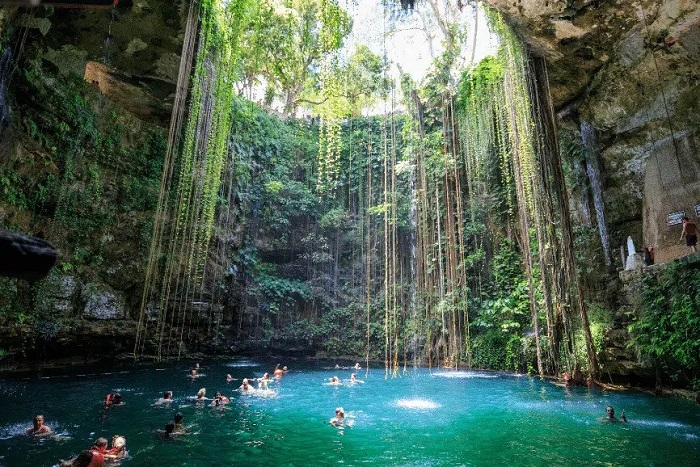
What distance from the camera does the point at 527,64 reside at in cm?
756

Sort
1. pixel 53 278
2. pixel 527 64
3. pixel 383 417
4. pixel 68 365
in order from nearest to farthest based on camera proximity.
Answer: pixel 383 417
pixel 527 64
pixel 53 278
pixel 68 365

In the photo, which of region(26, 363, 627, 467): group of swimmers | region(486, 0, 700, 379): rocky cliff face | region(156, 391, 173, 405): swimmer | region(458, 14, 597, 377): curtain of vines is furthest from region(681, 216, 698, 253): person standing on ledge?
region(156, 391, 173, 405): swimmer

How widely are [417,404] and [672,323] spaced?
15.2 ft

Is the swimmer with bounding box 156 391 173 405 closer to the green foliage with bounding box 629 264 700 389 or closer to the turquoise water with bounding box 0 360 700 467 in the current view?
the turquoise water with bounding box 0 360 700 467

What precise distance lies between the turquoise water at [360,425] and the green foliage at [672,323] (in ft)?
2.17

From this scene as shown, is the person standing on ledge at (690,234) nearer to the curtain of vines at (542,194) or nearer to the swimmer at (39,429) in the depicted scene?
the curtain of vines at (542,194)

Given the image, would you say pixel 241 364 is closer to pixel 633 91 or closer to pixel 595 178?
pixel 595 178

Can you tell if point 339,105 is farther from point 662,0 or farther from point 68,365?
point 68,365

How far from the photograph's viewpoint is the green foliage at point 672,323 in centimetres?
650

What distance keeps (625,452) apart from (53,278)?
11.5 metres

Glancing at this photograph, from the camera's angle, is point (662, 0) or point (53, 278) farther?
point (53, 278)

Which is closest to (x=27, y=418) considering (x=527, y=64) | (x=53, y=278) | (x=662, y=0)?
(x=53, y=278)

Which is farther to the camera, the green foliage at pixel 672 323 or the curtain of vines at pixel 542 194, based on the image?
the green foliage at pixel 672 323

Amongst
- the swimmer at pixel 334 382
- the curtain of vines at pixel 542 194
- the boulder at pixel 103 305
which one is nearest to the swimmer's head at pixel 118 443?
the curtain of vines at pixel 542 194
